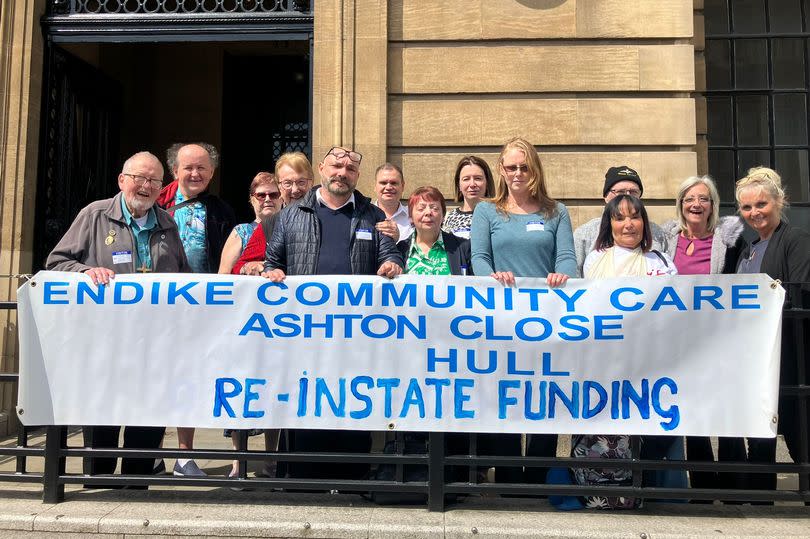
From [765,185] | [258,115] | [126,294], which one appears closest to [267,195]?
[126,294]

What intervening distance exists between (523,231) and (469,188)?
1.02 m

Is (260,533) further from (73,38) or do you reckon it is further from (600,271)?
(73,38)

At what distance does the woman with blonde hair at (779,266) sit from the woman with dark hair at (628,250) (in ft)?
2.04

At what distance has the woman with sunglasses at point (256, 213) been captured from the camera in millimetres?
5195

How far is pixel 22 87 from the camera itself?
7441 mm

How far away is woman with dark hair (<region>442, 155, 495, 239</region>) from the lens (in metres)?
5.23

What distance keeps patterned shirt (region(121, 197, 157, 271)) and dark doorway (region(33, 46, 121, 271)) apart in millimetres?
3575

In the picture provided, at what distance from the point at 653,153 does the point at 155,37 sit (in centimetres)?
513

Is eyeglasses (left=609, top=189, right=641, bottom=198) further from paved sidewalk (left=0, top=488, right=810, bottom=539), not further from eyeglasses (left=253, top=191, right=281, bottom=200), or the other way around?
eyeglasses (left=253, top=191, right=281, bottom=200)

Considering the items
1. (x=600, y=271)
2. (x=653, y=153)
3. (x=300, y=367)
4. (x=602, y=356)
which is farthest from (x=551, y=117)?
(x=300, y=367)

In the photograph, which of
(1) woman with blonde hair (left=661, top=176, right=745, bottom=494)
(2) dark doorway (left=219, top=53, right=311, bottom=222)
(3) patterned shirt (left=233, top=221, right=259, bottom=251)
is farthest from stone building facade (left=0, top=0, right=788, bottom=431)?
(2) dark doorway (left=219, top=53, right=311, bottom=222)

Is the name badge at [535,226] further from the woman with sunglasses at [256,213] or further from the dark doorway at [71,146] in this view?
the dark doorway at [71,146]

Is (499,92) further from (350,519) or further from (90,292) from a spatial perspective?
(350,519)

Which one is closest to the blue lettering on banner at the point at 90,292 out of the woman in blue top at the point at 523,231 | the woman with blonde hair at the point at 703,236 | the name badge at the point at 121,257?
the name badge at the point at 121,257
